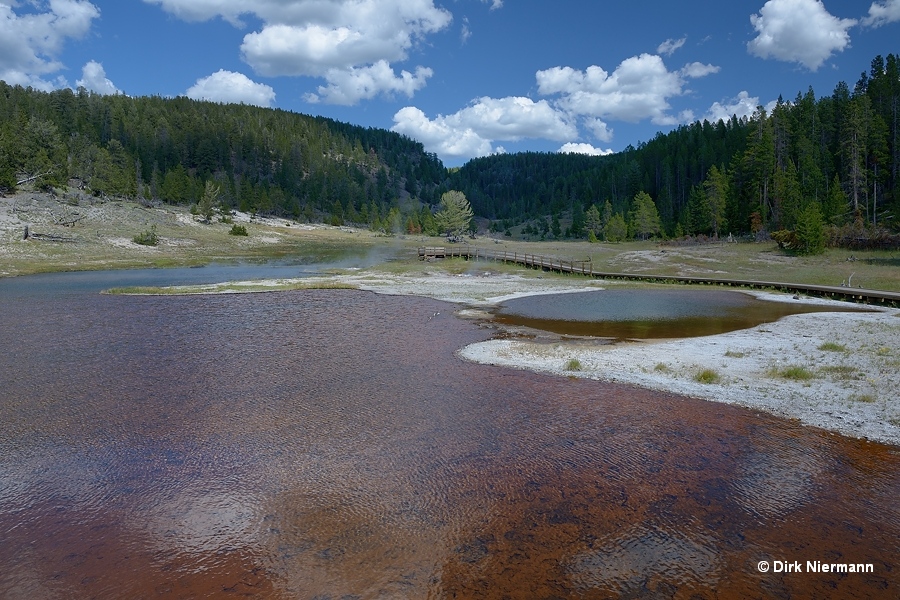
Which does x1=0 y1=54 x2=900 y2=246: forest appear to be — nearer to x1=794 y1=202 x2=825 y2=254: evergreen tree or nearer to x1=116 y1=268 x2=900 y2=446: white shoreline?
x1=794 y1=202 x2=825 y2=254: evergreen tree

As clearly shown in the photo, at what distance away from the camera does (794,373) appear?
677 inches

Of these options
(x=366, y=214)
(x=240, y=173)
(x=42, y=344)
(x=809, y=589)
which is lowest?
(x=809, y=589)

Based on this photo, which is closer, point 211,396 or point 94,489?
point 94,489

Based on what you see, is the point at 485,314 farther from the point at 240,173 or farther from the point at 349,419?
the point at 240,173

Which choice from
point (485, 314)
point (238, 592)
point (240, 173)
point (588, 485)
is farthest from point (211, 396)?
point (240, 173)

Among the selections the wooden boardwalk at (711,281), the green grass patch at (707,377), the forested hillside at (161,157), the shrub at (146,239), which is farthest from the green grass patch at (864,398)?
the forested hillside at (161,157)

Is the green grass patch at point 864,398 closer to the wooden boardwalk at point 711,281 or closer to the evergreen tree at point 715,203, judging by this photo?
the wooden boardwalk at point 711,281

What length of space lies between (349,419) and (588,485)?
6865mm

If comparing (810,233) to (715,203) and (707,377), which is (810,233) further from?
(707,377)

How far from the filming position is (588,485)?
10.9 meters

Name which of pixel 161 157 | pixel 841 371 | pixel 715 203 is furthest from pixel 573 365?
pixel 161 157

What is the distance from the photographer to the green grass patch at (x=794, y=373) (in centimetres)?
1695

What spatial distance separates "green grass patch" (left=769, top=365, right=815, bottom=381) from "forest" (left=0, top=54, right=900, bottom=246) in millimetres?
52595
